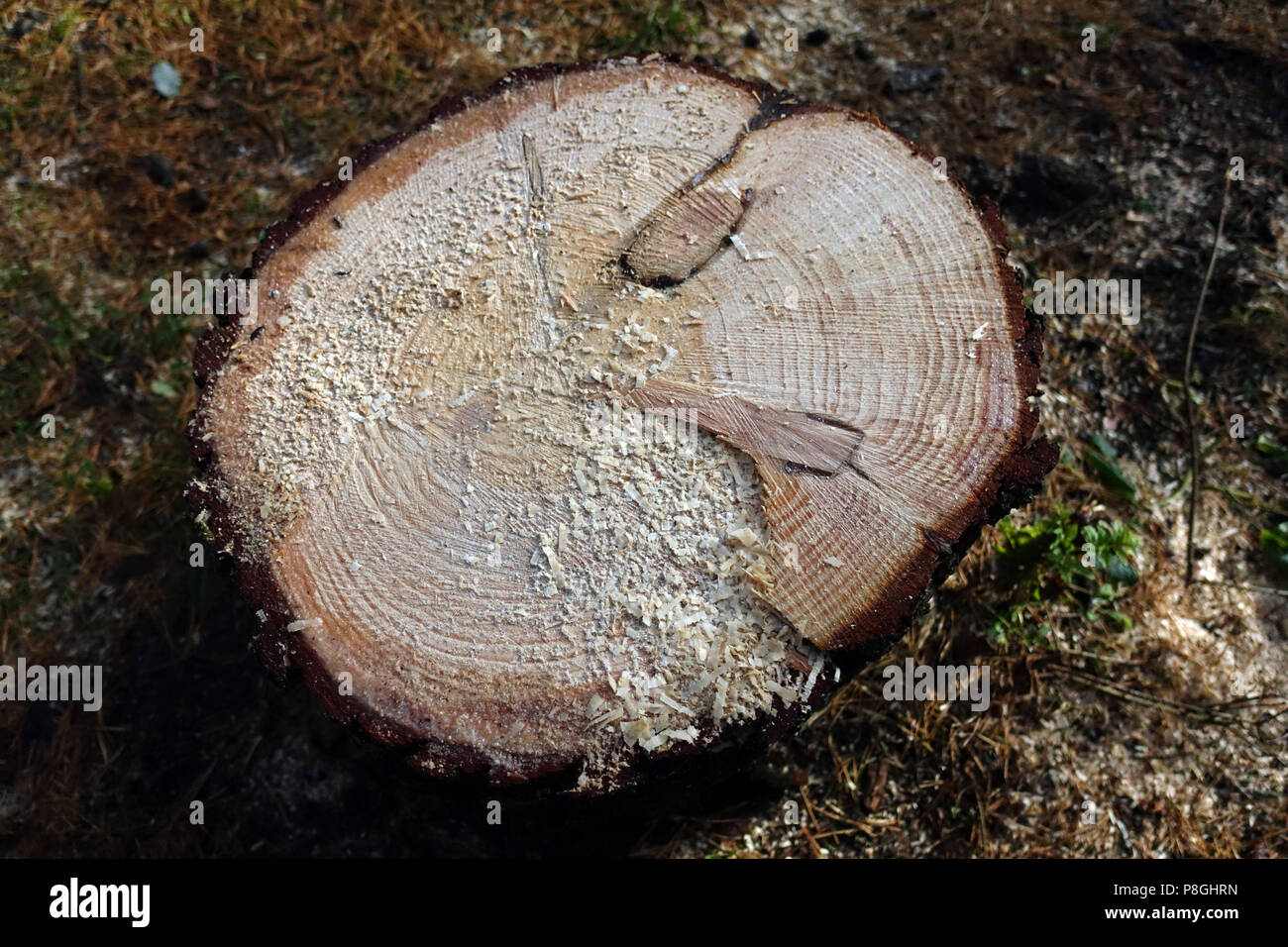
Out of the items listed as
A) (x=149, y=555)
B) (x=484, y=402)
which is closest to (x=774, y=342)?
(x=484, y=402)

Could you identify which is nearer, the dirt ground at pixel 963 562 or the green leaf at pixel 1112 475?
the dirt ground at pixel 963 562

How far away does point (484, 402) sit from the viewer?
1833mm

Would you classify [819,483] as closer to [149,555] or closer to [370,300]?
[370,300]

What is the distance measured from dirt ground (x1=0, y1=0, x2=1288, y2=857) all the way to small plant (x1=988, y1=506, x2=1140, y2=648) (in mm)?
12
